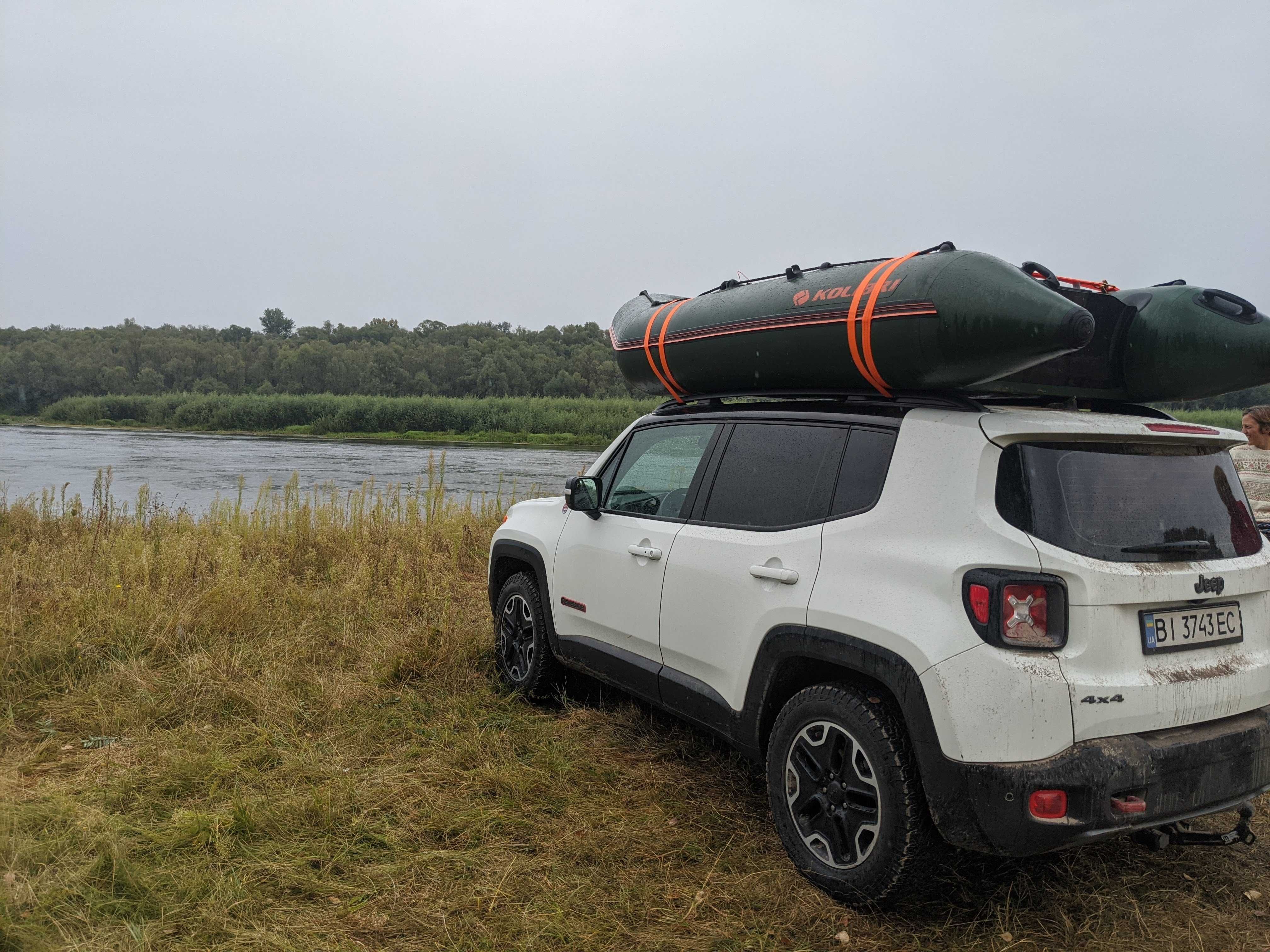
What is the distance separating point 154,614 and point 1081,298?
5694 millimetres

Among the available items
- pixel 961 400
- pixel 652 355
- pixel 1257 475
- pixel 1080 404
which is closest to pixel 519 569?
→ pixel 652 355

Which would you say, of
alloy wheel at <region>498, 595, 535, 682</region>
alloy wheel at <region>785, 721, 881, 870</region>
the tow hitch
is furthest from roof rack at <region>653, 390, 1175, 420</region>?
alloy wheel at <region>498, 595, 535, 682</region>

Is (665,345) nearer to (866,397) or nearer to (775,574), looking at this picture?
(866,397)

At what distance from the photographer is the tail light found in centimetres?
251

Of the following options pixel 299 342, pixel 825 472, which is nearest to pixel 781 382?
pixel 825 472

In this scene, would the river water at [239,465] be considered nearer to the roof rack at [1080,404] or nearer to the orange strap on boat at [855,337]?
the orange strap on boat at [855,337]

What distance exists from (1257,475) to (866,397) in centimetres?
388

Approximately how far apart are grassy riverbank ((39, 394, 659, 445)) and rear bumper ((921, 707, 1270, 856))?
4081 centimetres

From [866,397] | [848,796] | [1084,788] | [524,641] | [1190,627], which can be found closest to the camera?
[1084,788]

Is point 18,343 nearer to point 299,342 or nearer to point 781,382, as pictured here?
point 299,342

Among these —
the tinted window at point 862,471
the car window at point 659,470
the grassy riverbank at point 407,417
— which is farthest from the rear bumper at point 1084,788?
the grassy riverbank at point 407,417

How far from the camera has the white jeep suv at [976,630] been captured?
251 centimetres

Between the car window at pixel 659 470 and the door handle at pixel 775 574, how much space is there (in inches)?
27.8

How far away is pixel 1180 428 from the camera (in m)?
2.99
